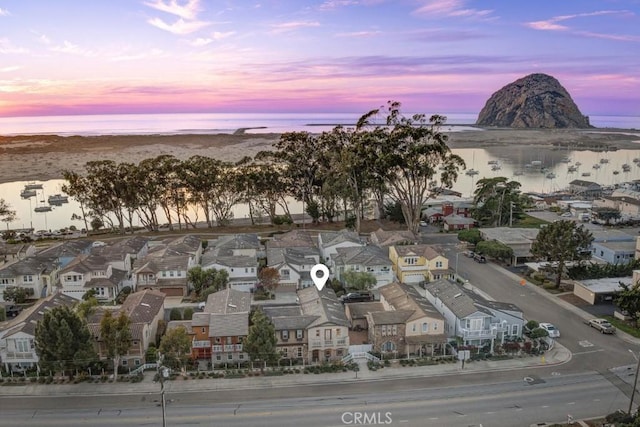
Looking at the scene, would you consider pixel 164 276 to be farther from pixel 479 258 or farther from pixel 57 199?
pixel 57 199

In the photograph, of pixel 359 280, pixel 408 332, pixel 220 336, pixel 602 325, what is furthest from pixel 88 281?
pixel 602 325

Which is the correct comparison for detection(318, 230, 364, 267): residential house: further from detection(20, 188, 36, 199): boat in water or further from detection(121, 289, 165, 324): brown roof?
detection(20, 188, 36, 199): boat in water

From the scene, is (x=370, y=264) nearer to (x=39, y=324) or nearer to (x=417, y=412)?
(x=417, y=412)

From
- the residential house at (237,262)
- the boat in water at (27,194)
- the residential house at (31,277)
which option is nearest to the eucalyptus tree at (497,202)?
the residential house at (237,262)

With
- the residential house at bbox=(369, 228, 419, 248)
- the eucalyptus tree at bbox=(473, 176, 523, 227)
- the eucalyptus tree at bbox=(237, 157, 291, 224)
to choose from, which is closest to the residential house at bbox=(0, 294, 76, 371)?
the residential house at bbox=(369, 228, 419, 248)

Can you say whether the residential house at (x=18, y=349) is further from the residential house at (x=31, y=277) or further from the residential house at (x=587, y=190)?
the residential house at (x=587, y=190)

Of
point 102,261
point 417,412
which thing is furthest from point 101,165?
point 417,412

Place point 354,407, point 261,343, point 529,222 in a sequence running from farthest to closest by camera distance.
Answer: point 529,222
point 261,343
point 354,407
